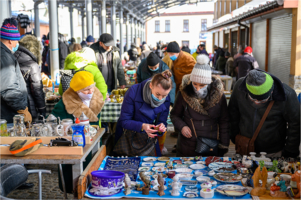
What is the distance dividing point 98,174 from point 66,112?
113 cm

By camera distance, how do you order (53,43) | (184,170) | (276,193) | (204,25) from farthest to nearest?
(204,25), (53,43), (184,170), (276,193)

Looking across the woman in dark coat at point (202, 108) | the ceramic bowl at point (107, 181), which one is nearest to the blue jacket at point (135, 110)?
the woman in dark coat at point (202, 108)

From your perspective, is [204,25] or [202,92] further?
[204,25]

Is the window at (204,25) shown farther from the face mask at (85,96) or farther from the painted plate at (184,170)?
the painted plate at (184,170)

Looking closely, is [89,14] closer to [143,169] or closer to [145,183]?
[143,169]

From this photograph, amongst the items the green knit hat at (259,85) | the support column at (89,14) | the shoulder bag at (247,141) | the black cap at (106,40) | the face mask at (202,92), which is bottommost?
the shoulder bag at (247,141)

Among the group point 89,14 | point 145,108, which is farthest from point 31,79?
point 89,14

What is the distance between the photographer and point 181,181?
7.64ft

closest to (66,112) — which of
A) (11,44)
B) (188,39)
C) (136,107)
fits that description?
(136,107)

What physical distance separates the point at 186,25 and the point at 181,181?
44740 millimetres

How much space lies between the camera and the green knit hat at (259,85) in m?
2.55

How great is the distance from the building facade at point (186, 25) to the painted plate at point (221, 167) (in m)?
42.6

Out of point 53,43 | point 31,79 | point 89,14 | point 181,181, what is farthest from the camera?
point 89,14

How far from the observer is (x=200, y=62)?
3.08 meters
